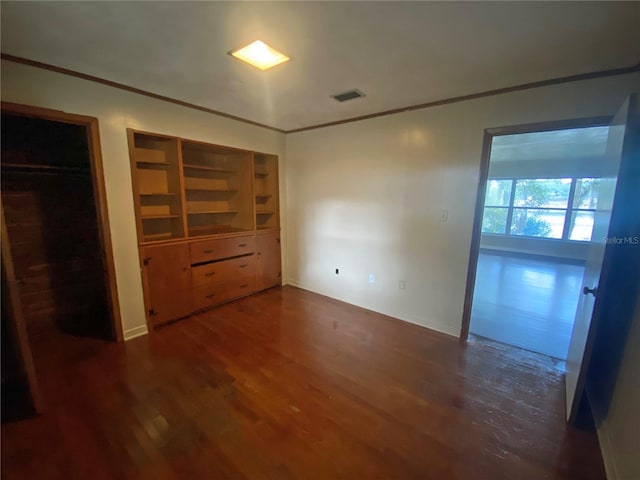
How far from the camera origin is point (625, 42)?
1592 millimetres

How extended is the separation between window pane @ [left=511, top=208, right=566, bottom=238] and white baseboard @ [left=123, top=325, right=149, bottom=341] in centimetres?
877

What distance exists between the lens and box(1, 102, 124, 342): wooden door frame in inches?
79.6

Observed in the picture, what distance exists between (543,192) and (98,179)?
29.6 ft

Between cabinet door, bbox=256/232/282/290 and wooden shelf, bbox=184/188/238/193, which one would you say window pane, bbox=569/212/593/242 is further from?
wooden shelf, bbox=184/188/238/193

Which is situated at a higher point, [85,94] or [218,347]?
[85,94]

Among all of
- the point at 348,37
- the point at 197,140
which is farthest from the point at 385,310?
the point at 197,140

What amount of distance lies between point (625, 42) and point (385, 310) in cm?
287

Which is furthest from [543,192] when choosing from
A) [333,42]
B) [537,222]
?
[333,42]

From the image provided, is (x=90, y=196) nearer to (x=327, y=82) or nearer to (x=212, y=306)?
(x=212, y=306)

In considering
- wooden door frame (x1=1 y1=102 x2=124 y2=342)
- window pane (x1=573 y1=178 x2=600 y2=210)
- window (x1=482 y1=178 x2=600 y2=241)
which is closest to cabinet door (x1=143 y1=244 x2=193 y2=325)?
wooden door frame (x1=1 y1=102 x2=124 y2=342)

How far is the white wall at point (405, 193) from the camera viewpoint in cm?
233

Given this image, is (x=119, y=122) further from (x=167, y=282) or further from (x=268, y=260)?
(x=268, y=260)

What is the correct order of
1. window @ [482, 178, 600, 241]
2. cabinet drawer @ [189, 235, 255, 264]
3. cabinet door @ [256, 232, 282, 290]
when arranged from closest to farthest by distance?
1. cabinet drawer @ [189, 235, 255, 264]
2. cabinet door @ [256, 232, 282, 290]
3. window @ [482, 178, 600, 241]

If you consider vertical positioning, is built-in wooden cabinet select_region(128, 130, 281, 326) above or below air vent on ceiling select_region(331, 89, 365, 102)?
below
